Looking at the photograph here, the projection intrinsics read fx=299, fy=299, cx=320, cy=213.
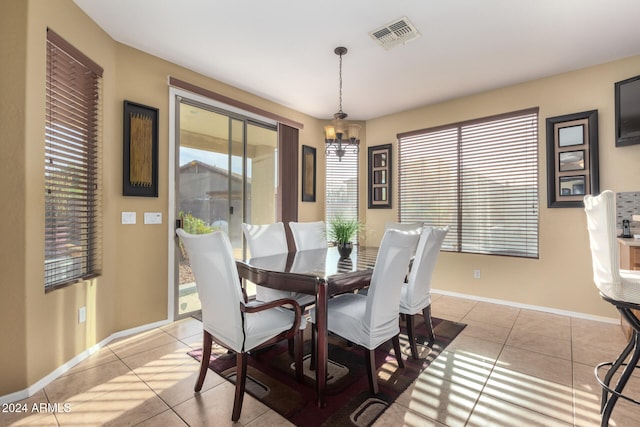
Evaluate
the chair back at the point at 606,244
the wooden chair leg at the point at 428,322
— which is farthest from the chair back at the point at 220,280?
the chair back at the point at 606,244

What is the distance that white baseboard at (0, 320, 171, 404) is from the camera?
1.92 meters

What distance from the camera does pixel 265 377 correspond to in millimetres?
2172

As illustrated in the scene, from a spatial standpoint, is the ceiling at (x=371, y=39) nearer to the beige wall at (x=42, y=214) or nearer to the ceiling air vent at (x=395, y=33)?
the ceiling air vent at (x=395, y=33)

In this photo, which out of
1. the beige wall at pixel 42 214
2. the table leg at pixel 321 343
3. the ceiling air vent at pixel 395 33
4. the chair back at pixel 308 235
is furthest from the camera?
the chair back at pixel 308 235

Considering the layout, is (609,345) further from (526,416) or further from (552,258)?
(526,416)

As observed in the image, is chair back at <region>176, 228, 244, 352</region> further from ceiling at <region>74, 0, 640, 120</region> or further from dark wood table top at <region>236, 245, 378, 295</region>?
ceiling at <region>74, 0, 640, 120</region>

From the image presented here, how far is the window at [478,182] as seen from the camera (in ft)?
12.5

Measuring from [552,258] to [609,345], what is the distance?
1118mm

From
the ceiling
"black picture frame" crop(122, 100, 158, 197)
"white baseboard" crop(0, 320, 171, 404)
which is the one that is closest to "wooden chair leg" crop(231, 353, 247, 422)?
"white baseboard" crop(0, 320, 171, 404)

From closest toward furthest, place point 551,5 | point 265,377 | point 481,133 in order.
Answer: point 265,377, point 551,5, point 481,133

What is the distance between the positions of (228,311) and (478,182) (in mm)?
3803

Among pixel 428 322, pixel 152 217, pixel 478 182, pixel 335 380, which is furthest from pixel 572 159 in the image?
pixel 152 217

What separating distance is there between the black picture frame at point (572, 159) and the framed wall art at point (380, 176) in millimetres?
2119

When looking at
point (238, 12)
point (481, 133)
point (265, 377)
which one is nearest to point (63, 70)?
point (238, 12)
